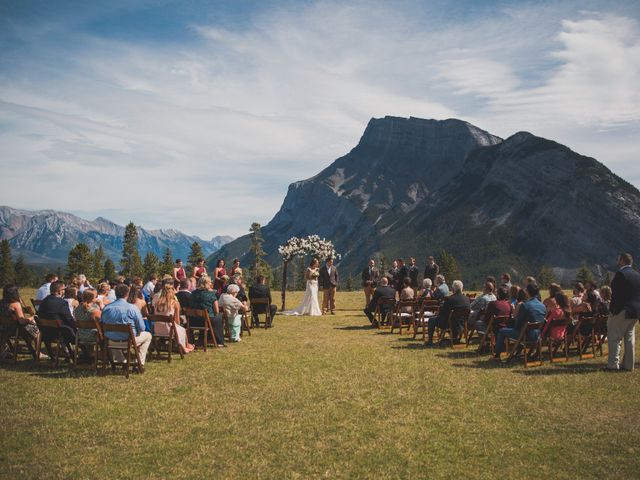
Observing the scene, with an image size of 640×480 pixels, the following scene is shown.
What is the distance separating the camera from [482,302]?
1555cm

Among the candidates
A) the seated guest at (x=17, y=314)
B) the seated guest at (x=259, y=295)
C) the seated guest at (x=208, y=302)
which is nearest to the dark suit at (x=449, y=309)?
the seated guest at (x=208, y=302)

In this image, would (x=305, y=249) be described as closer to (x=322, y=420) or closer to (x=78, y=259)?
(x=322, y=420)

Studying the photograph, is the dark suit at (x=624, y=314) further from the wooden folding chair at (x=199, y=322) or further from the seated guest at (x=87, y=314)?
the seated guest at (x=87, y=314)

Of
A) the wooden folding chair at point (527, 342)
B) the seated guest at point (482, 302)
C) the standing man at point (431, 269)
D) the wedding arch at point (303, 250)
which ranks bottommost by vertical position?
the wooden folding chair at point (527, 342)

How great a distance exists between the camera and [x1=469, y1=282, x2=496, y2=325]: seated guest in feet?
50.9

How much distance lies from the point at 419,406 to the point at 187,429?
13.5 ft

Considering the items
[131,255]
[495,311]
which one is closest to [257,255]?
[131,255]

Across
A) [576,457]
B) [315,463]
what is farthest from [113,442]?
[576,457]

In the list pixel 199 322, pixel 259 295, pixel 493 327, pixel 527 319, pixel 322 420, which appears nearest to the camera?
pixel 322 420

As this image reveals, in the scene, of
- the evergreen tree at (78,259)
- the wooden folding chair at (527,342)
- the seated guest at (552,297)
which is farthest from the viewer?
the evergreen tree at (78,259)

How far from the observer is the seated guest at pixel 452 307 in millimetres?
14891

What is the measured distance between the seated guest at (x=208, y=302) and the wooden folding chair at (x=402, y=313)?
21.4 feet

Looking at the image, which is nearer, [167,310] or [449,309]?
[167,310]

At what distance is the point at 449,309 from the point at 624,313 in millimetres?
4646
